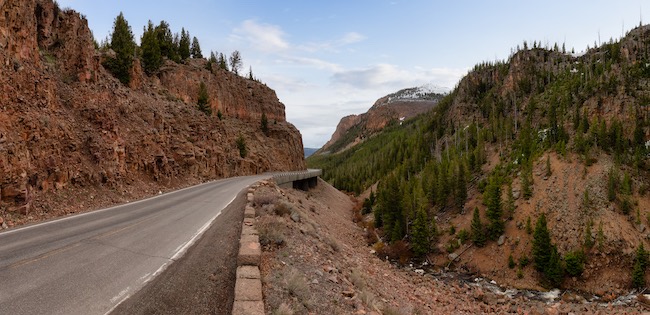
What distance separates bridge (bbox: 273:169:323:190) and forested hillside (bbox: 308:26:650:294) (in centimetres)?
1172

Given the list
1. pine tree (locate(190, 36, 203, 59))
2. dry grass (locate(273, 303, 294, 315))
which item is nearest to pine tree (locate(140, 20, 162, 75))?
pine tree (locate(190, 36, 203, 59))

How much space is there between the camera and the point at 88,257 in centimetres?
1000

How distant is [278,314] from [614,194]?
55.0 m

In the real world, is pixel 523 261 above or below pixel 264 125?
below

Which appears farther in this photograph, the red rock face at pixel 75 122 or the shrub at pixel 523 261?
the shrub at pixel 523 261

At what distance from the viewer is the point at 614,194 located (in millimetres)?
45594

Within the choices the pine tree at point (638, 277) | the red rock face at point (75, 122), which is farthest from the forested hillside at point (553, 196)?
the red rock face at point (75, 122)

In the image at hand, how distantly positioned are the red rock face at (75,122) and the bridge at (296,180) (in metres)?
9.22

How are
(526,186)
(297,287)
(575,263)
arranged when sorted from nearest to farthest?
1. (297,287)
2. (575,263)
3. (526,186)

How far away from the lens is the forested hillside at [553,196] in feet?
129

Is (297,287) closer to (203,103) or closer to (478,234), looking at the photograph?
(478,234)

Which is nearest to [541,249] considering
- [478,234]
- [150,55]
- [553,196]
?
[478,234]

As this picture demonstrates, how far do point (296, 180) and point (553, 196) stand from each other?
38094 millimetres

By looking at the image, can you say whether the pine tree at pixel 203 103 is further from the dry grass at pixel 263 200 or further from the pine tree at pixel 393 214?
the dry grass at pixel 263 200
